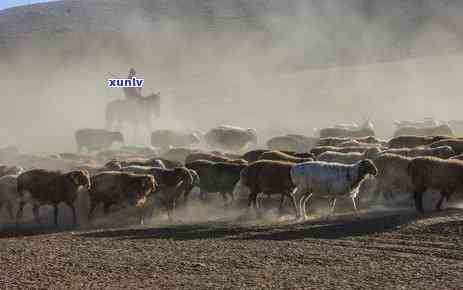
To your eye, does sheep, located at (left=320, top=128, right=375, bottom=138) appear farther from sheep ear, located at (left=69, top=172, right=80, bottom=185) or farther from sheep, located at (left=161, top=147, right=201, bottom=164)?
sheep ear, located at (left=69, top=172, right=80, bottom=185)

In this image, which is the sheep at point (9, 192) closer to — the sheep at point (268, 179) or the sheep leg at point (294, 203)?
the sheep at point (268, 179)

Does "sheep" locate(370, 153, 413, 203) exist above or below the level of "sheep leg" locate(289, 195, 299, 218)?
above

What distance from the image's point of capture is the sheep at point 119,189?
65.2 ft

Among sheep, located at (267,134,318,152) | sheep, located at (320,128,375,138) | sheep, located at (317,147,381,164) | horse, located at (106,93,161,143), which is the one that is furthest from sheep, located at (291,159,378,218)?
horse, located at (106,93,161,143)

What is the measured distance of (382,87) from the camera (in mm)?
78000

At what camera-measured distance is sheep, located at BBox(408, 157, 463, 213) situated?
18.5 metres

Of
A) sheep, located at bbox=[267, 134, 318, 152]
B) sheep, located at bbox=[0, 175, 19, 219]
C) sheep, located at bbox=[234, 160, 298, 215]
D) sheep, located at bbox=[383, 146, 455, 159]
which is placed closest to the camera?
sheep, located at bbox=[234, 160, 298, 215]

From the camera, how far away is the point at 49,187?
66.0 ft

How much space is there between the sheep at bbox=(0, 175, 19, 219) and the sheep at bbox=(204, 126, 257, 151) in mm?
19604

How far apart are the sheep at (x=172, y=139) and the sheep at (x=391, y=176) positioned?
21.0 meters

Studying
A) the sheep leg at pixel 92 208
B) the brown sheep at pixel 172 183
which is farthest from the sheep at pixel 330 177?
the sheep leg at pixel 92 208

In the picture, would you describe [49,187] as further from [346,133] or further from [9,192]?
[346,133]

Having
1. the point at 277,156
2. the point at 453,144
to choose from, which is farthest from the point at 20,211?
the point at 453,144

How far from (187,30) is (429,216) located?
282 feet
